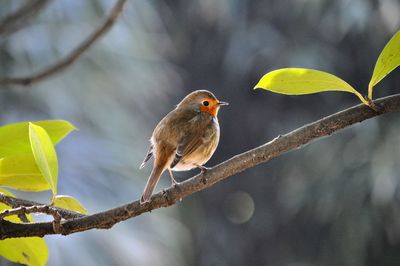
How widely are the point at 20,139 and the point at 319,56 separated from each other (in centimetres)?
968

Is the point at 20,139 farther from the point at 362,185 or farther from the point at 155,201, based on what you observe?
the point at 362,185

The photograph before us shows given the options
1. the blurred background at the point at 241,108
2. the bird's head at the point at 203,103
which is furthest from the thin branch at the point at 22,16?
the blurred background at the point at 241,108

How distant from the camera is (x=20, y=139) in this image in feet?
3.51

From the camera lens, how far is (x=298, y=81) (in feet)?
3.13

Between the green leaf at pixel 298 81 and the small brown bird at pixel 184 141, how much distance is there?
2.72 ft

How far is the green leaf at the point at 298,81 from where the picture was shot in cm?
95

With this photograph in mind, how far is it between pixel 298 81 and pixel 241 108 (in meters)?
12.1

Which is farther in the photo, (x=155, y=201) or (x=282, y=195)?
(x=282, y=195)

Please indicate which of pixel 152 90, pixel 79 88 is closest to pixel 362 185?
pixel 152 90

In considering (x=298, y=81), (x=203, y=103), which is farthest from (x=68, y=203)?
(x=203, y=103)

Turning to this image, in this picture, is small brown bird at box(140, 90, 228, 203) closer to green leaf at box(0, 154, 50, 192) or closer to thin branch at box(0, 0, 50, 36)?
thin branch at box(0, 0, 50, 36)

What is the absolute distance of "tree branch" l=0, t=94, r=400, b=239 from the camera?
3.03 ft

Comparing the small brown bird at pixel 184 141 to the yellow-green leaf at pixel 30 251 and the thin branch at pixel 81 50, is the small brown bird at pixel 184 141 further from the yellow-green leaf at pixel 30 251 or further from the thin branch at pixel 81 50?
the yellow-green leaf at pixel 30 251

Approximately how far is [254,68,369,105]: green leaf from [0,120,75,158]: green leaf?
0.28 meters
